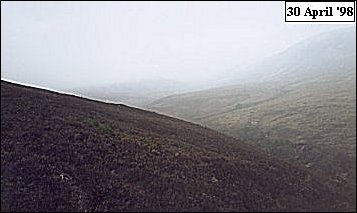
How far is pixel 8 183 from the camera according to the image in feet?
68.1

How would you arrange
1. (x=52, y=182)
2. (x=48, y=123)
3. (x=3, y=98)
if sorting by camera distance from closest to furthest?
(x=52, y=182) < (x=48, y=123) < (x=3, y=98)

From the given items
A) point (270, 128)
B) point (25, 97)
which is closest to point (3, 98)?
point (25, 97)

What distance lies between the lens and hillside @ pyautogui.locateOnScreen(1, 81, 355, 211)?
68.1ft

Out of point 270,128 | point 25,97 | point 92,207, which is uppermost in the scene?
point 25,97

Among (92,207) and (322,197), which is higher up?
(92,207)

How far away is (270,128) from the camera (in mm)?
58219

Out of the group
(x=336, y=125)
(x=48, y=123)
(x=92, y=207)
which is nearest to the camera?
(x=92, y=207)

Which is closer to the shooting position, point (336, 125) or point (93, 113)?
point (93, 113)

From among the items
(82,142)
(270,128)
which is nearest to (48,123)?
(82,142)

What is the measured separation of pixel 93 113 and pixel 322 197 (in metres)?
20.0

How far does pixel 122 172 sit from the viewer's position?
76.9 ft

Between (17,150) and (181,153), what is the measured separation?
10.8m

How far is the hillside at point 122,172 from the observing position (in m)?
20.8

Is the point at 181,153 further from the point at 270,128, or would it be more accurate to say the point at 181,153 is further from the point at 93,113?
the point at 270,128
